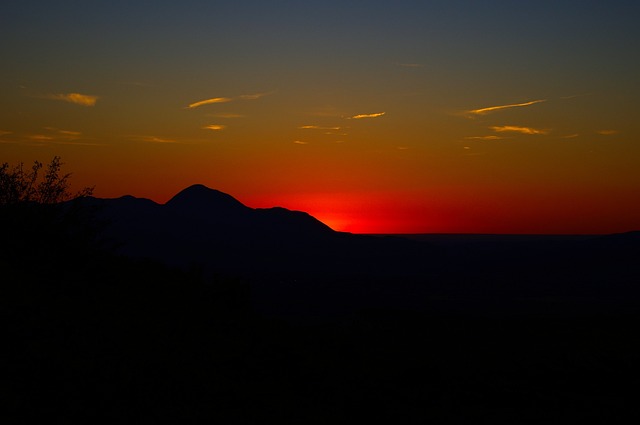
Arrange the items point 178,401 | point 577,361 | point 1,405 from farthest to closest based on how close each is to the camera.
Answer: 1. point 577,361
2. point 178,401
3. point 1,405

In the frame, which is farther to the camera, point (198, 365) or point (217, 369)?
point (217, 369)

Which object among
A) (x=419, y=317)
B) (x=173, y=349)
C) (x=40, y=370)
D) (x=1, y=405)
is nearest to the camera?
(x=1, y=405)

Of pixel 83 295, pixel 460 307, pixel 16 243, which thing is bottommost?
pixel 460 307

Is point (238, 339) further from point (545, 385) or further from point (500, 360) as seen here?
point (500, 360)

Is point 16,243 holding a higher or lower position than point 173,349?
higher

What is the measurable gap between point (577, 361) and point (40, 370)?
72.8 ft

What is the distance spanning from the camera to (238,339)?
22219mm

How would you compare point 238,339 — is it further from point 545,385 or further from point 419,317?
point 419,317

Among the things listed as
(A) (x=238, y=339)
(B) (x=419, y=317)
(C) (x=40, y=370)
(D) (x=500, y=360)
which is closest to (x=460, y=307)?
(B) (x=419, y=317)

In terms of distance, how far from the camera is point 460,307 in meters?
131

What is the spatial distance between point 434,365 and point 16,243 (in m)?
14.9

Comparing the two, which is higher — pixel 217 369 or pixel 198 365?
pixel 198 365

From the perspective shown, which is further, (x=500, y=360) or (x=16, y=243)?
(x=500, y=360)

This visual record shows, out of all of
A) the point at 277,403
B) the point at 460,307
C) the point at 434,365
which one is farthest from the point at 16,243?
the point at 460,307
